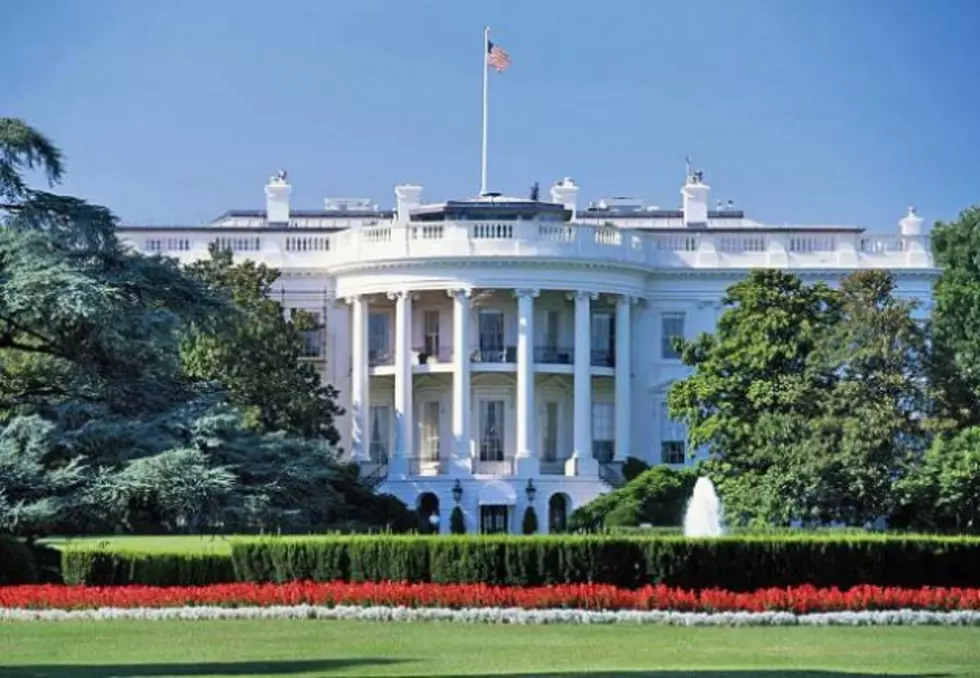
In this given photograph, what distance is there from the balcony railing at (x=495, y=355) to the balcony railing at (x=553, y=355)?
2.76 feet

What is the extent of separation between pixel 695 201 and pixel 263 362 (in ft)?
75.6

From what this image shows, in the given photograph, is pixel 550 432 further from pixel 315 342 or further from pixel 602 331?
pixel 315 342

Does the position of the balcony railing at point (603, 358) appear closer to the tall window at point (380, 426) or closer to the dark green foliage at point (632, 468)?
the dark green foliage at point (632, 468)

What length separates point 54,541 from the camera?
43.9 metres

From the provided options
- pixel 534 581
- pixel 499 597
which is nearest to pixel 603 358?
pixel 534 581

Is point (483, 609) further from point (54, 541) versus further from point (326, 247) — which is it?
point (326, 247)

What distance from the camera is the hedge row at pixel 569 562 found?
3381 centimetres

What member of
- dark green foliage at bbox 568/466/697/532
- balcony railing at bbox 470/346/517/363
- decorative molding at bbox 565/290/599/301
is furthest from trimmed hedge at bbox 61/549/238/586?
decorative molding at bbox 565/290/599/301

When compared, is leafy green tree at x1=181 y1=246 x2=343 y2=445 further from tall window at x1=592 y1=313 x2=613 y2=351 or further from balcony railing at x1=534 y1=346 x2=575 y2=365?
tall window at x1=592 y1=313 x2=613 y2=351

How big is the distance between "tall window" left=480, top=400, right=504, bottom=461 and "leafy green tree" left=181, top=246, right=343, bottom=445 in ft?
20.3

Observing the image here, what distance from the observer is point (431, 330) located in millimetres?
78312

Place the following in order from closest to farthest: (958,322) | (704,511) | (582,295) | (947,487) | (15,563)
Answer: (15,563), (947,487), (704,511), (958,322), (582,295)

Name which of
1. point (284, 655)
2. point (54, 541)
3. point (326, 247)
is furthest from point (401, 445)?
point (284, 655)

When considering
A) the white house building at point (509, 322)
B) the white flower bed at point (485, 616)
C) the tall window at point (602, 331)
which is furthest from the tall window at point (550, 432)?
the white flower bed at point (485, 616)
